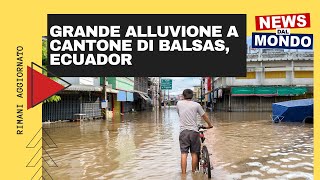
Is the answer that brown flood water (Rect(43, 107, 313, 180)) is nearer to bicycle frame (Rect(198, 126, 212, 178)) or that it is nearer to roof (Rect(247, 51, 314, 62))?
bicycle frame (Rect(198, 126, 212, 178))

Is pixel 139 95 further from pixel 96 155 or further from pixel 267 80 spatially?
pixel 96 155

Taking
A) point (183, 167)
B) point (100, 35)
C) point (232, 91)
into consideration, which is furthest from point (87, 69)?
point (232, 91)

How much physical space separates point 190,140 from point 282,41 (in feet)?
8.67

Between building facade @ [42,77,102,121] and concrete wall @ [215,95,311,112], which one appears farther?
concrete wall @ [215,95,311,112]

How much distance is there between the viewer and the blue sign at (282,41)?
6.39m

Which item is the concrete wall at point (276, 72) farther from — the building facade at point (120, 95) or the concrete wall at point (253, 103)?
the building facade at point (120, 95)

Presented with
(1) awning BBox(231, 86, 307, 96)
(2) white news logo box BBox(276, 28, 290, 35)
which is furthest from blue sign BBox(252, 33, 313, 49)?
(1) awning BBox(231, 86, 307, 96)

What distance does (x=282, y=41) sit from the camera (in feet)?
21.3

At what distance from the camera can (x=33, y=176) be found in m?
5.18

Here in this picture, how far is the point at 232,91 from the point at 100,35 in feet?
154

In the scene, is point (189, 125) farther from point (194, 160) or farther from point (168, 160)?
point (168, 160)

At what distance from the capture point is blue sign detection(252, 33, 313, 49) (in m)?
6.39

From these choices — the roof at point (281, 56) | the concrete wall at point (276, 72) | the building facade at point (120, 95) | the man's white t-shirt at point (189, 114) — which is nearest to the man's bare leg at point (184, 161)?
the man's white t-shirt at point (189, 114)

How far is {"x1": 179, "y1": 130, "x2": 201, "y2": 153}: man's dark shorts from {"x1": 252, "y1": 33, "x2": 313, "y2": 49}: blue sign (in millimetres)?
2160
